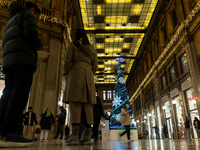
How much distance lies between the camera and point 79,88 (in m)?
2.79

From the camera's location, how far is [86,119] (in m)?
2.86

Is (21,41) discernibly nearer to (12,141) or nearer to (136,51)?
(12,141)

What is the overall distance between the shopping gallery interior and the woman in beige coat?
2433mm

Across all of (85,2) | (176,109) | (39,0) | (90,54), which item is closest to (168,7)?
(85,2)

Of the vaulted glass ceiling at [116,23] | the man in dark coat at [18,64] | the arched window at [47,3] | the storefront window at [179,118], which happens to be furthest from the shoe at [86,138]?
the storefront window at [179,118]

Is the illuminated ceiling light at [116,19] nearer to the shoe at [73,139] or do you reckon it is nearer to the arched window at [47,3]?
the arched window at [47,3]

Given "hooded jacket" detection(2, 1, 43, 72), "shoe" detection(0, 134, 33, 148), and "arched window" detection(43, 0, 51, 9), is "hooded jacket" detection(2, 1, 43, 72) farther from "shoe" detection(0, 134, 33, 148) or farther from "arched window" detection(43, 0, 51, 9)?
"arched window" detection(43, 0, 51, 9)

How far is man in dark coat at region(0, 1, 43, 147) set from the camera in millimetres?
1977

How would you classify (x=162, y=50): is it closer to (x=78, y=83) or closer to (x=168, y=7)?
(x=168, y=7)

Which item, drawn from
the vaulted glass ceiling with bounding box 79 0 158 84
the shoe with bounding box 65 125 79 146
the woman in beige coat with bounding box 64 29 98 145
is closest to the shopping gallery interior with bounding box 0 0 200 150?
the vaulted glass ceiling with bounding box 79 0 158 84

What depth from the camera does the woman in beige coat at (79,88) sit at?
8.94ft

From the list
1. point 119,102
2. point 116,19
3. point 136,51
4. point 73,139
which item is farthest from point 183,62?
point 73,139

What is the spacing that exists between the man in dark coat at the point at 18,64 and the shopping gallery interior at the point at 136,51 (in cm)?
359

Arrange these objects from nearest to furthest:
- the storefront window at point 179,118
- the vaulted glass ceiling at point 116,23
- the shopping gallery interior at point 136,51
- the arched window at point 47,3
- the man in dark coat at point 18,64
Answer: the man in dark coat at point 18,64 < the shopping gallery interior at point 136,51 < the arched window at point 47,3 < the storefront window at point 179,118 < the vaulted glass ceiling at point 116,23
